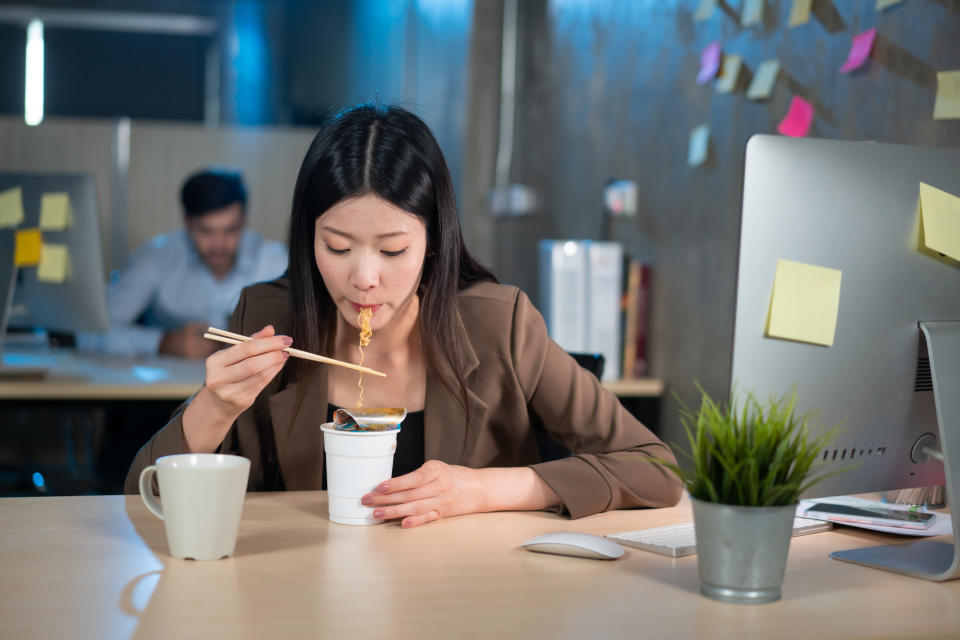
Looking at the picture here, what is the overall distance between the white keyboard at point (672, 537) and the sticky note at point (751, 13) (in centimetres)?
142

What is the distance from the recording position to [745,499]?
2.95 ft

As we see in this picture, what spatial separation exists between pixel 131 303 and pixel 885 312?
120 inches

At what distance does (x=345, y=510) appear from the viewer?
1.17m

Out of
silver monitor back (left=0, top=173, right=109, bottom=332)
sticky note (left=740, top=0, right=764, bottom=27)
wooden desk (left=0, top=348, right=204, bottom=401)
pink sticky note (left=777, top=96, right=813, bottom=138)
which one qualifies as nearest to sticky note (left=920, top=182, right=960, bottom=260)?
pink sticky note (left=777, top=96, right=813, bottom=138)

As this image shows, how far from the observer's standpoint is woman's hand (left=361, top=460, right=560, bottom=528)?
3.84 ft

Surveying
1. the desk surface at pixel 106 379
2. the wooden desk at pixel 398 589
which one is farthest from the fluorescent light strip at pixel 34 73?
the wooden desk at pixel 398 589

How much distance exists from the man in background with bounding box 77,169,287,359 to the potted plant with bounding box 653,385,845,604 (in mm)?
2701

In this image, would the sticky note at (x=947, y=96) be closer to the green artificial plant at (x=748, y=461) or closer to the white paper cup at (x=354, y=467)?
the green artificial plant at (x=748, y=461)

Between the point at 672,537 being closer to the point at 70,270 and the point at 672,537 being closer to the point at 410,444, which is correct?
the point at 410,444

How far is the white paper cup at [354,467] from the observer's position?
3.73ft

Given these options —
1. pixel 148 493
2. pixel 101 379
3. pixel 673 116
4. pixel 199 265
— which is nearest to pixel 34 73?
pixel 199 265

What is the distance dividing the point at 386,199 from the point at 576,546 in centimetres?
60

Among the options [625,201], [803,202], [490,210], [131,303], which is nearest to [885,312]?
[803,202]

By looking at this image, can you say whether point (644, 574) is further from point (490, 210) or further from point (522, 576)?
point (490, 210)
